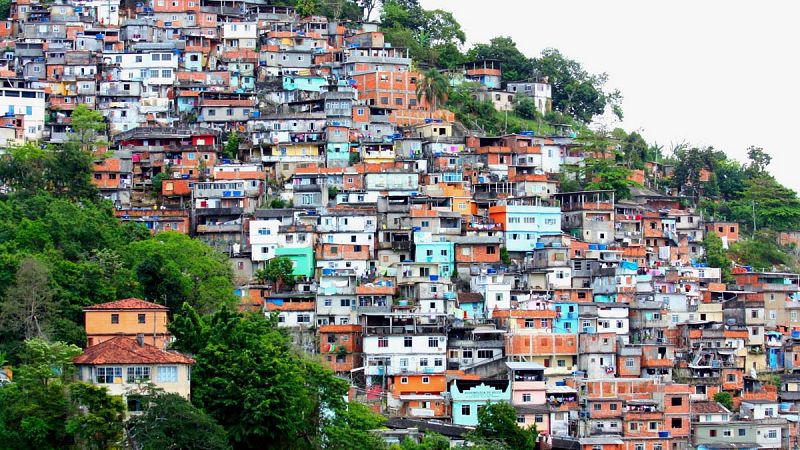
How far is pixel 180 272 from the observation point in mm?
49562

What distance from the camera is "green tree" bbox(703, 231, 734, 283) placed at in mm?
63406

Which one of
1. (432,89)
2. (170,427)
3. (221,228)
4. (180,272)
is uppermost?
(432,89)

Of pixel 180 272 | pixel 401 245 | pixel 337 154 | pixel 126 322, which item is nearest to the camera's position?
pixel 126 322

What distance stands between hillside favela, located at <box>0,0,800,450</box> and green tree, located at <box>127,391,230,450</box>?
73 mm

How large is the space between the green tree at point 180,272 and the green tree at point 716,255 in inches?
796

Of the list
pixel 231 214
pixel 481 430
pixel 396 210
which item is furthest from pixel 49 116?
pixel 481 430

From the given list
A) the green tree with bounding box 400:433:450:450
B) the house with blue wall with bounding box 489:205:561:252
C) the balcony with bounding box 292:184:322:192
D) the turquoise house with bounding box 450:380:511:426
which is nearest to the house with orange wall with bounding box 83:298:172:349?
the green tree with bounding box 400:433:450:450

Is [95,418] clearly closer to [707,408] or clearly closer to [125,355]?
[125,355]

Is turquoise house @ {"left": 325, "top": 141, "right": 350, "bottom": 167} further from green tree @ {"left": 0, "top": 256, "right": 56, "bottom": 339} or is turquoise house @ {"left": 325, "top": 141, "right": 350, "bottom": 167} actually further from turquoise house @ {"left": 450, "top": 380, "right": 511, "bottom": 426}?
green tree @ {"left": 0, "top": 256, "right": 56, "bottom": 339}

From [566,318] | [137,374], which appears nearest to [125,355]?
[137,374]

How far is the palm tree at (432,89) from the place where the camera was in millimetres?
68438

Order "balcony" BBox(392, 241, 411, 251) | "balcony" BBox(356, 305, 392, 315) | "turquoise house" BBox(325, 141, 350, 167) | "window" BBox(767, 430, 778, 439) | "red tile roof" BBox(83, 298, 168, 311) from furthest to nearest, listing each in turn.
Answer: "turquoise house" BBox(325, 141, 350, 167) < "balcony" BBox(392, 241, 411, 251) < "window" BBox(767, 430, 778, 439) < "balcony" BBox(356, 305, 392, 315) < "red tile roof" BBox(83, 298, 168, 311)

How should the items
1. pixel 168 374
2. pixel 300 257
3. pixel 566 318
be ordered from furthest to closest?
pixel 300 257
pixel 566 318
pixel 168 374

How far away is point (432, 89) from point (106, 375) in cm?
3164
